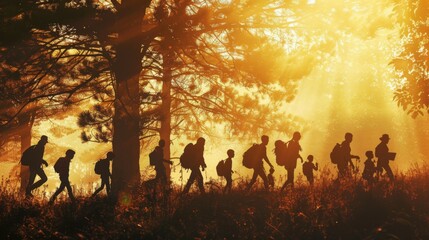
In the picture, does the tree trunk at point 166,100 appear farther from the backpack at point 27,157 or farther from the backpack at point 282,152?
the backpack at point 27,157

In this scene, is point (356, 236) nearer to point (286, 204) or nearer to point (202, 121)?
point (286, 204)

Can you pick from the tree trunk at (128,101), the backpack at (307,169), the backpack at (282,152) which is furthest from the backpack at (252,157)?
the tree trunk at (128,101)

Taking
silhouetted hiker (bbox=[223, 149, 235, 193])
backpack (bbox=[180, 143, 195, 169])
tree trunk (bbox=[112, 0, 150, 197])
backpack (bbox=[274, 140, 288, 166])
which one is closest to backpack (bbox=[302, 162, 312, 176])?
backpack (bbox=[274, 140, 288, 166])

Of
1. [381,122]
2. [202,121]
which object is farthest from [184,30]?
[381,122]

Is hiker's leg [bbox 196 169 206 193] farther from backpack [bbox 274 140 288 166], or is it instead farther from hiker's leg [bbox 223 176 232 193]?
backpack [bbox 274 140 288 166]

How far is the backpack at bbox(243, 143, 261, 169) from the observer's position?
11.9m

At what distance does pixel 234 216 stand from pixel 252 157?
4039 millimetres

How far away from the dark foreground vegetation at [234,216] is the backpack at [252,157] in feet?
6.03

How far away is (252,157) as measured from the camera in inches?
469

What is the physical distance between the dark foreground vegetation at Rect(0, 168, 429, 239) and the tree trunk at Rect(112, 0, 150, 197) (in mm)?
2819

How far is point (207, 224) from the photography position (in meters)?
7.74

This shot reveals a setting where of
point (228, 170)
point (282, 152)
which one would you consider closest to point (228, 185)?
point (228, 170)

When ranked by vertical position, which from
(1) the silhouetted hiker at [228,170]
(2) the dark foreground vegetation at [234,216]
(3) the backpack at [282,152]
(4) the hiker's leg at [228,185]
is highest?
(3) the backpack at [282,152]

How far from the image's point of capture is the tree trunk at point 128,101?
40.9 feet
